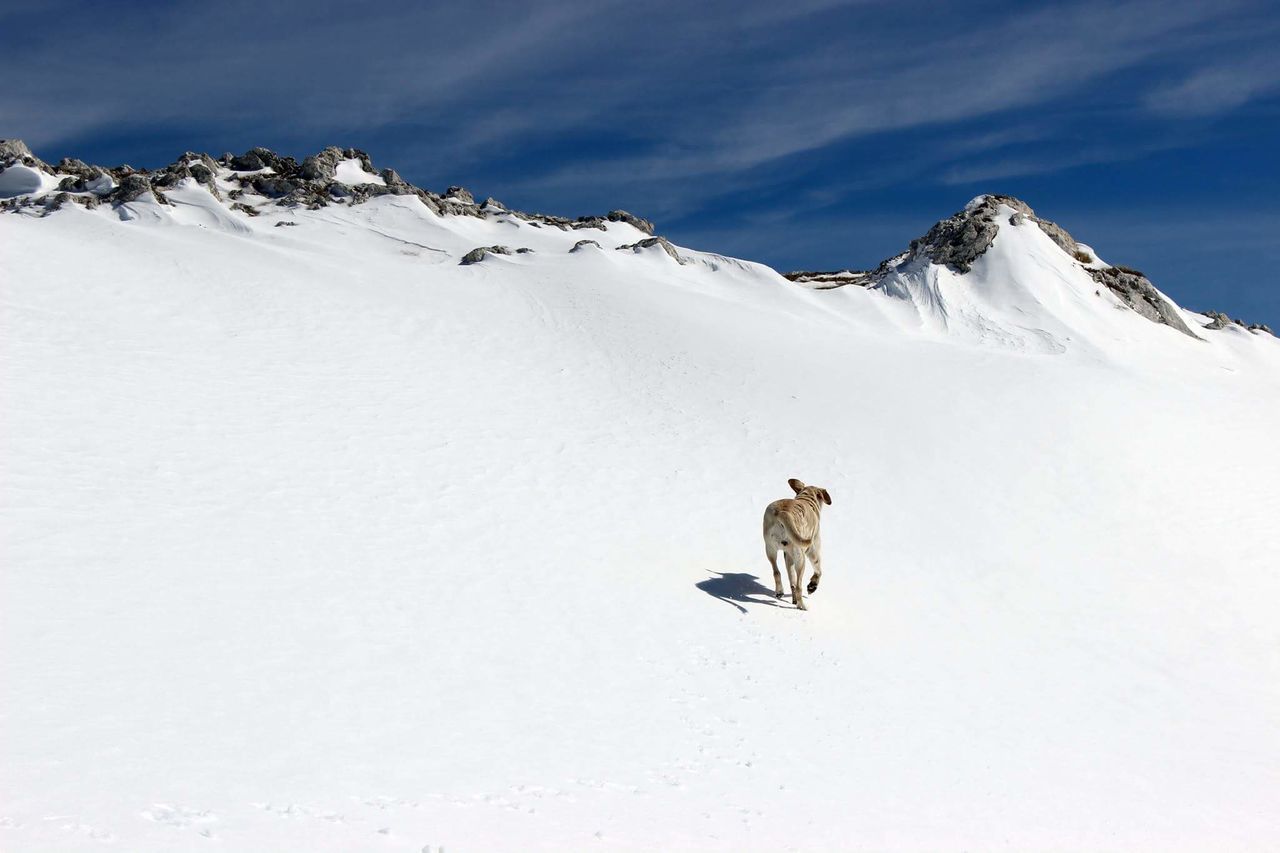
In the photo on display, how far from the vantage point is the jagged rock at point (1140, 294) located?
39656mm

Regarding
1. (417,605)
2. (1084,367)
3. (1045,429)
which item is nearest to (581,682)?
(417,605)

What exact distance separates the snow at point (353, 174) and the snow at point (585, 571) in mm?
21019

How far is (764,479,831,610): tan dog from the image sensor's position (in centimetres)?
1523

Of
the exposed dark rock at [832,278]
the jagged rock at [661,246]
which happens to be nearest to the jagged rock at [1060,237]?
the exposed dark rock at [832,278]

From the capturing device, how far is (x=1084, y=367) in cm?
3156

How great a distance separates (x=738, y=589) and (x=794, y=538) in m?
1.52

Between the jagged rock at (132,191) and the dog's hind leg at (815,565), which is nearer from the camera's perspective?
the dog's hind leg at (815,565)

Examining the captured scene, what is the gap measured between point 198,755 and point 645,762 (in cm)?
424

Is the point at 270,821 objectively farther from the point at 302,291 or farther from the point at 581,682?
the point at 302,291

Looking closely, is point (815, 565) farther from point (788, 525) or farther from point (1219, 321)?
point (1219, 321)

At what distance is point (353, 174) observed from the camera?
54.9 meters

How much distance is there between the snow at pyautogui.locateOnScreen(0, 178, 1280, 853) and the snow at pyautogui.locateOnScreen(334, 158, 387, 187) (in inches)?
828

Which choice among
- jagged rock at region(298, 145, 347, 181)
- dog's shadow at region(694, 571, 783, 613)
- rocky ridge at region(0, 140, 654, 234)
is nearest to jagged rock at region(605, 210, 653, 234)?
rocky ridge at region(0, 140, 654, 234)

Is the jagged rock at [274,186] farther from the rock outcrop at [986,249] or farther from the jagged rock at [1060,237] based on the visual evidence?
the jagged rock at [1060,237]
